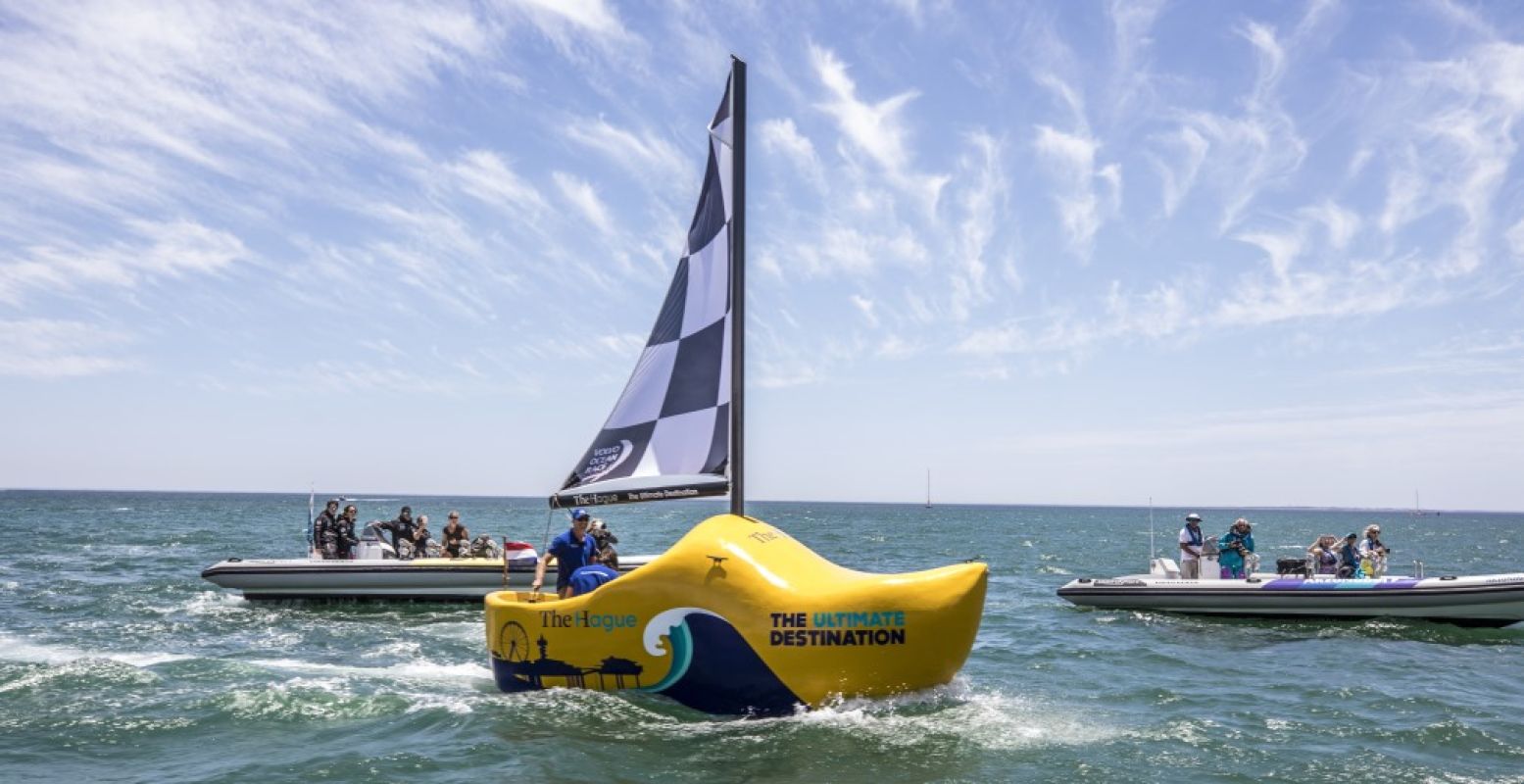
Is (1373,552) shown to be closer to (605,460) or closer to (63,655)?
(605,460)

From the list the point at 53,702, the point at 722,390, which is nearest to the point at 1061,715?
the point at 722,390

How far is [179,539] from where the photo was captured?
159ft

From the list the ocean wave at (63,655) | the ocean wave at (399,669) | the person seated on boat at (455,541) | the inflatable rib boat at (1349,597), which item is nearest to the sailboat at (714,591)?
the ocean wave at (399,669)

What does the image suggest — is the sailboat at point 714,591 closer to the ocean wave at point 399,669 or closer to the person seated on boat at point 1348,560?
the ocean wave at point 399,669

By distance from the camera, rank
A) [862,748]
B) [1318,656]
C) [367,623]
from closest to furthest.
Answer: [862,748] → [1318,656] → [367,623]

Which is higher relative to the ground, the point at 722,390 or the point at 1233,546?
the point at 722,390

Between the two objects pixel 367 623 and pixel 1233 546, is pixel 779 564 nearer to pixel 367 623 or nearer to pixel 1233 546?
pixel 367 623

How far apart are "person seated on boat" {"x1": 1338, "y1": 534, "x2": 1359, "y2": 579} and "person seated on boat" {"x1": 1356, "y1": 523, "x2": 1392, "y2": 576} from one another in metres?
0.15

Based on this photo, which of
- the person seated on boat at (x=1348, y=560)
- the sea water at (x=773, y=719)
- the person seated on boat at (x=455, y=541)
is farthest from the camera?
the person seated on boat at (x=455, y=541)

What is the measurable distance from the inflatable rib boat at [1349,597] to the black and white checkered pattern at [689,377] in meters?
12.2

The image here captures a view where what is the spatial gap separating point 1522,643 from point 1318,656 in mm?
4480

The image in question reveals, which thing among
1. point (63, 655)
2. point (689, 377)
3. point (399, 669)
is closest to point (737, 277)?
point (689, 377)

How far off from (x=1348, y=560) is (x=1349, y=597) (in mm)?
1511

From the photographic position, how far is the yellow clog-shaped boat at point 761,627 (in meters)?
9.04
